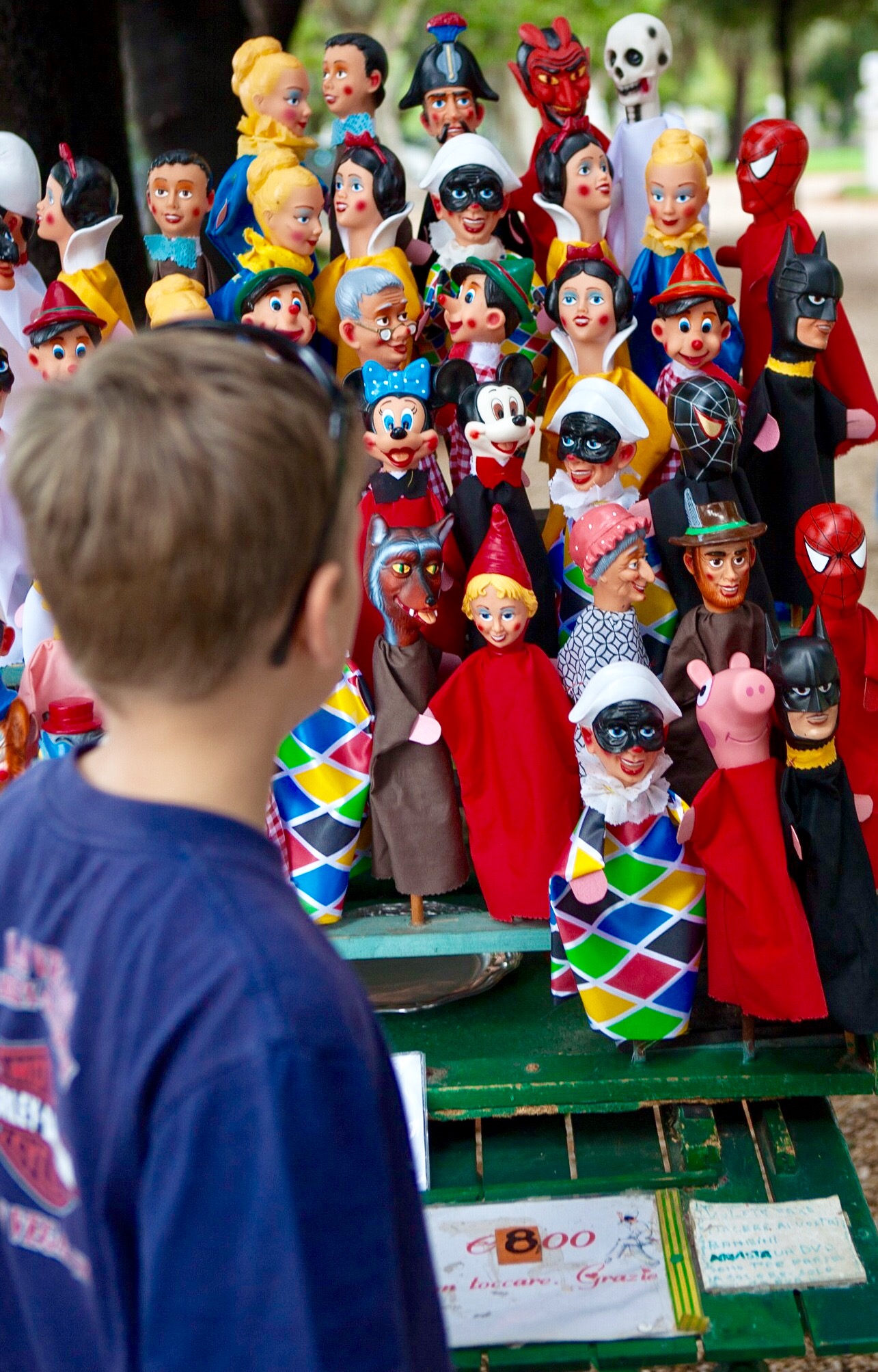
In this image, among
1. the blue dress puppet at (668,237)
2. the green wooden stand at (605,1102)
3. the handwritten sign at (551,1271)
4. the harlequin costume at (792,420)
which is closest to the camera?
the handwritten sign at (551,1271)

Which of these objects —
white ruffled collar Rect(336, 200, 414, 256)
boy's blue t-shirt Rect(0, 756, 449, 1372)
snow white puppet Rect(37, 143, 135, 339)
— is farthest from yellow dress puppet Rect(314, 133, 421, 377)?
boy's blue t-shirt Rect(0, 756, 449, 1372)

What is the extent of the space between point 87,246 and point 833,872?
72.2 inches

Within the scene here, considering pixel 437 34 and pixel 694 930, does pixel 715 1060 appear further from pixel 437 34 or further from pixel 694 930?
pixel 437 34

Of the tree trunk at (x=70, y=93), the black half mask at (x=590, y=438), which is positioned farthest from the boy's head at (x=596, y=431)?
the tree trunk at (x=70, y=93)

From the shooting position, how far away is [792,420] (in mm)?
2676

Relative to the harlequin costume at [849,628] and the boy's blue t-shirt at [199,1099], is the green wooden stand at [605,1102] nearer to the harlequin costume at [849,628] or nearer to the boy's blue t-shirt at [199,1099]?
the harlequin costume at [849,628]

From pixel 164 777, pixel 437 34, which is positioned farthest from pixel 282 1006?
pixel 437 34

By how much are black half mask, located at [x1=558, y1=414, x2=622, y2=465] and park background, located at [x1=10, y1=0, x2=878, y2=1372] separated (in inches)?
61.2

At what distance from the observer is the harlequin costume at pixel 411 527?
7.77 feet

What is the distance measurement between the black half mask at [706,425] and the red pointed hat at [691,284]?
20 centimetres

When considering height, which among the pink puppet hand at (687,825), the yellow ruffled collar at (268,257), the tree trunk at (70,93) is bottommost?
the pink puppet hand at (687,825)

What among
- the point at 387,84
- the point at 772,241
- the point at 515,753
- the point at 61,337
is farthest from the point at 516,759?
the point at 387,84

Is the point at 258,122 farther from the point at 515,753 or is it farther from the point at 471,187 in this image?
the point at 515,753

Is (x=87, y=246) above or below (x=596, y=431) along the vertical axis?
above
